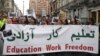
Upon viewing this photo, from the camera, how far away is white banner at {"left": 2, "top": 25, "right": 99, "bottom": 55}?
1048 centimetres

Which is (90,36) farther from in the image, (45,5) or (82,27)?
(45,5)

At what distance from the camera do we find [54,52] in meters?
10.8

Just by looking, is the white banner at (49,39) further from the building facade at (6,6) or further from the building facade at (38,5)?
the building facade at (38,5)

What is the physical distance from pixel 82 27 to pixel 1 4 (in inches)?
2933

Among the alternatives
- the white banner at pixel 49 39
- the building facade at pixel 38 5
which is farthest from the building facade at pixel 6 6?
the white banner at pixel 49 39

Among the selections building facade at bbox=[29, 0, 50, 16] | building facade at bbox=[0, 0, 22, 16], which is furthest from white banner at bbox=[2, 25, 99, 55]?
building facade at bbox=[29, 0, 50, 16]

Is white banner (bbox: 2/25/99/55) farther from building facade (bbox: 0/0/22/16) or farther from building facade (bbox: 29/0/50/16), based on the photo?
building facade (bbox: 29/0/50/16)

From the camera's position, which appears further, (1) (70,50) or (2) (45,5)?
(2) (45,5)

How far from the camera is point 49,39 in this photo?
10844 millimetres

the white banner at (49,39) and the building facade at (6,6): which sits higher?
the building facade at (6,6)

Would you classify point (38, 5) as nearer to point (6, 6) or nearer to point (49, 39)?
point (6, 6)

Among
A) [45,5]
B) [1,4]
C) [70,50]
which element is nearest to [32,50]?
[70,50]

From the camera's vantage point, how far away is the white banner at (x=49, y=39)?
10.5 meters

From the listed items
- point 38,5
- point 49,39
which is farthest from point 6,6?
point 49,39
